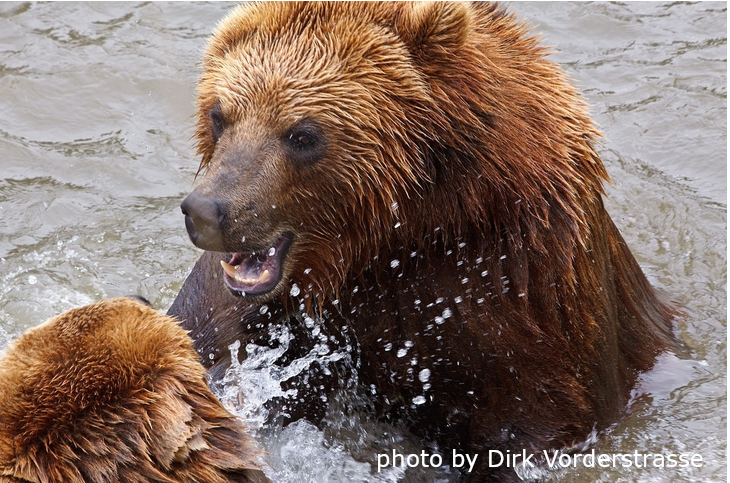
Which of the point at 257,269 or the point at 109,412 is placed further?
the point at 257,269

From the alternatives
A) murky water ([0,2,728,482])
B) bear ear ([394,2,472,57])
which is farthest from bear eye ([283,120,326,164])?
murky water ([0,2,728,482])

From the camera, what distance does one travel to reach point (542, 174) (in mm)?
5000

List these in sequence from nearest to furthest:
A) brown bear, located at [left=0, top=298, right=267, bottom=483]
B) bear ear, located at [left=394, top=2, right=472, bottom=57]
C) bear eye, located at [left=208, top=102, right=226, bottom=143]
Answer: brown bear, located at [left=0, top=298, right=267, bottom=483]
bear ear, located at [left=394, top=2, right=472, bottom=57]
bear eye, located at [left=208, top=102, right=226, bottom=143]

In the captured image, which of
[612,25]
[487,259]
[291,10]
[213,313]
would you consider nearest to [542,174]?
[487,259]

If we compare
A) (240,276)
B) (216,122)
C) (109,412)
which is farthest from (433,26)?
(109,412)

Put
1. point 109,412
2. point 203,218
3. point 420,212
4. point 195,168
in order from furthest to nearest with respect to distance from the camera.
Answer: point 195,168, point 420,212, point 203,218, point 109,412

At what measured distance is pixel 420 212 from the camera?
5.07 meters

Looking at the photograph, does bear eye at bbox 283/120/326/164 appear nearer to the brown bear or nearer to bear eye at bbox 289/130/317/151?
bear eye at bbox 289/130/317/151

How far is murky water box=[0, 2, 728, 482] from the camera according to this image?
6.16 m

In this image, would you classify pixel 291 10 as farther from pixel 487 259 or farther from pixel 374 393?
pixel 374 393

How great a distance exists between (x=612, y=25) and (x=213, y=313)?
6.23 m

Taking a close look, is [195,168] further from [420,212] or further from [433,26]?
[433,26]

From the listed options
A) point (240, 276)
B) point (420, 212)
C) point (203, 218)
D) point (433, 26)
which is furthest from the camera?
point (240, 276)

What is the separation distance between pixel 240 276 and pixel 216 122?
2.57 feet
